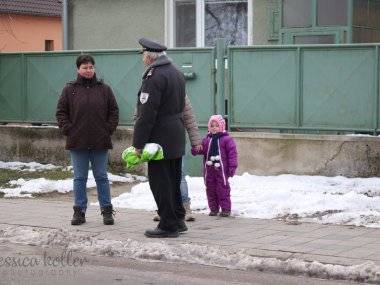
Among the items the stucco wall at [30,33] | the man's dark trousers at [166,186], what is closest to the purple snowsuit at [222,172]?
the man's dark trousers at [166,186]

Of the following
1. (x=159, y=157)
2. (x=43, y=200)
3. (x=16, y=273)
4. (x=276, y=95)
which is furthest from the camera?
(x=276, y=95)

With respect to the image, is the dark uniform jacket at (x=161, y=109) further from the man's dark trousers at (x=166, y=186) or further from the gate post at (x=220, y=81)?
the gate post at (x=220, y=81)

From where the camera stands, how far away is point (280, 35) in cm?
1469

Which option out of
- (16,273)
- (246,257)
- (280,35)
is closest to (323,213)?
(246,257)

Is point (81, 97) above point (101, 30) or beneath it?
beneath

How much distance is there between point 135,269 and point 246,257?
3.39 ft

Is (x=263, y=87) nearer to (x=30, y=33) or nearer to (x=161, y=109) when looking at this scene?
(x=161, y=109)

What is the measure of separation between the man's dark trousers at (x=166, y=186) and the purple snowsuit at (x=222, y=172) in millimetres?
1112

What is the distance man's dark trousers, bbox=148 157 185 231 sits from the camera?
26.9ft

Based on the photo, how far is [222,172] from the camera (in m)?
9.52

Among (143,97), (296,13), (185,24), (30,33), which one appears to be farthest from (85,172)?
(30,33)

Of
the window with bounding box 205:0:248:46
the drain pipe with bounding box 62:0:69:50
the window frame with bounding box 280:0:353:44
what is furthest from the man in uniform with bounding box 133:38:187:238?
the drain pipe with bounding box 62:0:69:50

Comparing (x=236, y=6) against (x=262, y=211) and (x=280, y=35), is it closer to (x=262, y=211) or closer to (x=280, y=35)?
(x=280, y=35)

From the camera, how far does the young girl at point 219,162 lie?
9.52 meters
